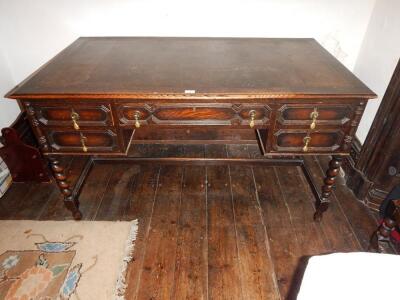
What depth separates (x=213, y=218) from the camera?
2.30 metres

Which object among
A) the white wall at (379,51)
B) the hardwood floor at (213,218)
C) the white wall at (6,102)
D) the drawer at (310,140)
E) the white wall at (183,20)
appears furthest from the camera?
the white wall at (6,102)

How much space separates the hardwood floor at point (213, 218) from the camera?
Result: 189 cm

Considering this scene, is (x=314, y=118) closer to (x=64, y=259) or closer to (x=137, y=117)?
(x=137, y=117)

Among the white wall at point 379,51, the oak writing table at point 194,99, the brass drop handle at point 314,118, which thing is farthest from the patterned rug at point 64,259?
the white wall at point 379,51

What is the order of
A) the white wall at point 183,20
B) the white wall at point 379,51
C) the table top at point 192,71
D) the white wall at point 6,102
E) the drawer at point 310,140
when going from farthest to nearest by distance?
the white wall at point 6,102
the white wall at point 183,20
the white wall at point 379,51
the drawer at point 310,140
the table top at point 192,71

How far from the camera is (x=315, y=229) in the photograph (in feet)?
7.30

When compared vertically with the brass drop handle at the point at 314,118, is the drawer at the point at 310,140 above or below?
below

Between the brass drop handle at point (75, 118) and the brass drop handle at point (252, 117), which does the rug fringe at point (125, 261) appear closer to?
the brass drop handle at point (75, 118)

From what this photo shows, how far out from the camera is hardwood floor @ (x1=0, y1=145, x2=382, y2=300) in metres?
1.89

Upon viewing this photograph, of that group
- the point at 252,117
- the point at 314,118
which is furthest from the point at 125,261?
the point at 314,118

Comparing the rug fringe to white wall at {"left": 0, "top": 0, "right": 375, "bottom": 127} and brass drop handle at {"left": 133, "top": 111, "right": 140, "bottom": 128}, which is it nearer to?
brass drop handle at {"left": 133, "top": 111, "right": 140, "bottom": 128}

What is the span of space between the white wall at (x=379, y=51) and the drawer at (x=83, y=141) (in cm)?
201

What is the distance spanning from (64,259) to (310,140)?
1.85 m

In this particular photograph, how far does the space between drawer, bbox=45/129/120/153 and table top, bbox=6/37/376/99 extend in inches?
11.1
